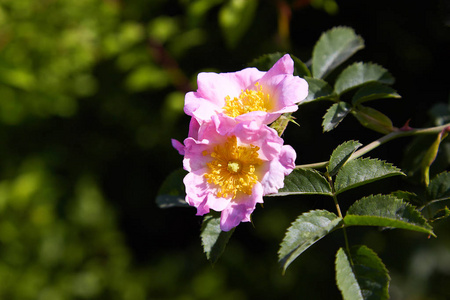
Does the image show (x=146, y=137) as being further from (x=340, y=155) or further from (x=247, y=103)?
(x=340, y=155)

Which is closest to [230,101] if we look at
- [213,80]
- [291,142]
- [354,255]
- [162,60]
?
[213,80]

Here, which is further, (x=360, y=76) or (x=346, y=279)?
(x=360, y=76)

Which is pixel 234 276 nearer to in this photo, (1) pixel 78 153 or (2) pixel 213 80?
(1) pixel 78 153

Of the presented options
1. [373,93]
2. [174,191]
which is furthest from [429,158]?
[174,191]

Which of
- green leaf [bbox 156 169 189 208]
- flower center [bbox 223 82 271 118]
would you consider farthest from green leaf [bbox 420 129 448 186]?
green leaf [bbox 156 169 189 208]

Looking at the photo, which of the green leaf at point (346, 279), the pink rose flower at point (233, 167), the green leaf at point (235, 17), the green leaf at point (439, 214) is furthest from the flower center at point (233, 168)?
the green leaf at point (235, 17)
